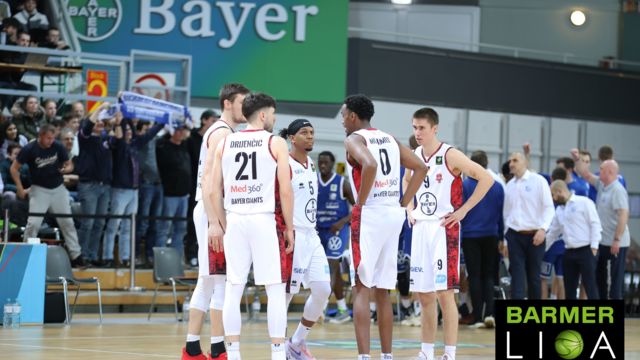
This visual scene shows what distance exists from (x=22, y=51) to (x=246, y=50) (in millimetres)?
7314

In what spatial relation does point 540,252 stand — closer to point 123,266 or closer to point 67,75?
point 123,266

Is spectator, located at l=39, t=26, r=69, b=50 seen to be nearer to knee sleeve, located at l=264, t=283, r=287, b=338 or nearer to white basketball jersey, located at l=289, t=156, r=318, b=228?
white basketball jersey, located at l=289, t=156, r=318, b=228

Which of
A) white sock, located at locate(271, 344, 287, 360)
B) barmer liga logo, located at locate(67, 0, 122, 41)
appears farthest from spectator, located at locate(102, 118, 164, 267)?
white sock, located at locate(271, 344, 287, 360)

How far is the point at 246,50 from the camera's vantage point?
23875mm

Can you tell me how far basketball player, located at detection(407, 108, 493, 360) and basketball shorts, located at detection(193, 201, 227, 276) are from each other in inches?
69.9

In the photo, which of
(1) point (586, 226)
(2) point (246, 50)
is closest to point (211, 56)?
(2) point (246, 50)

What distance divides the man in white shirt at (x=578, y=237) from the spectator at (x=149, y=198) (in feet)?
19.2

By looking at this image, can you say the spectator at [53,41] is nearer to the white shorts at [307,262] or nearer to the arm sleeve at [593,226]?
the arm sleeve at [593,226]

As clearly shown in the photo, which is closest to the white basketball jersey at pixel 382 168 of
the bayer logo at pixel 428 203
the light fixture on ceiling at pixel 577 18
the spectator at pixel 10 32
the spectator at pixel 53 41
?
the bayer logo at pixel 428 203

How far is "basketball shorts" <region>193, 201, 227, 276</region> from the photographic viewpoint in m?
8.84

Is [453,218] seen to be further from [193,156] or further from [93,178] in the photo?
[193,156]

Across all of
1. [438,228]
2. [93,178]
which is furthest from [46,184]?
[438,228]

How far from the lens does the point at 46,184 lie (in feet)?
52.9

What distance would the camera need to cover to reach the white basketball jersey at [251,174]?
833 centimetres
